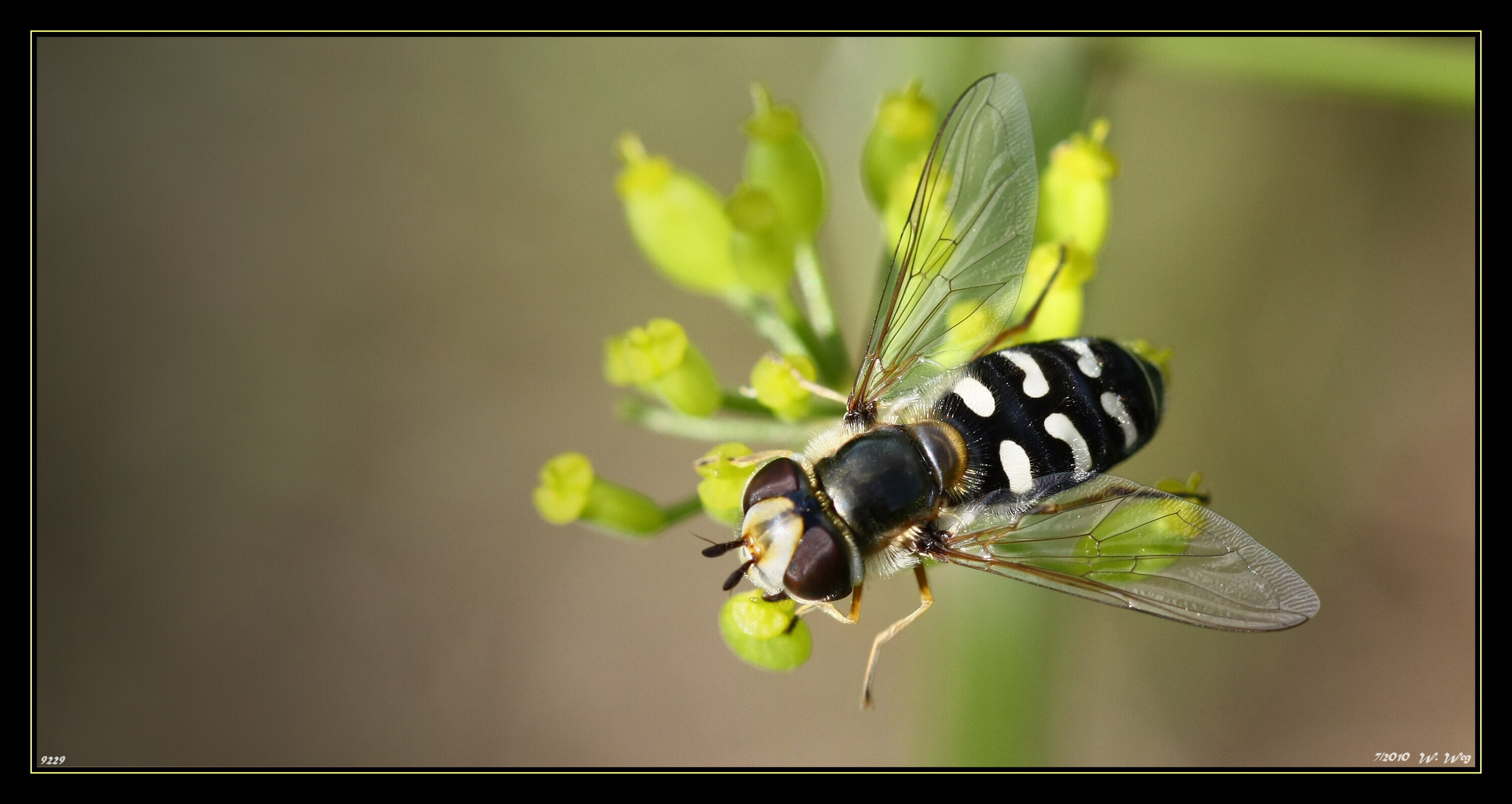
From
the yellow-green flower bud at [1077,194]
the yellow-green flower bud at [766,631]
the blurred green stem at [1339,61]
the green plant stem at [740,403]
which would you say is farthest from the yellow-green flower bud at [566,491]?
the blurred green stem at [1339,61]

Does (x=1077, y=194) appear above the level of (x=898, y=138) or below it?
below

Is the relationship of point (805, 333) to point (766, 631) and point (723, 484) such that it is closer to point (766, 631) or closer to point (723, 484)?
Result: point (723, 484)

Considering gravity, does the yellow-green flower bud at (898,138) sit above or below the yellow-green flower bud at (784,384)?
above

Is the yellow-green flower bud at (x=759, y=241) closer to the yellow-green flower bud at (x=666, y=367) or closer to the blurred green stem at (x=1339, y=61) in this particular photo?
the yellow-green flower bud at (x=666, y=367)

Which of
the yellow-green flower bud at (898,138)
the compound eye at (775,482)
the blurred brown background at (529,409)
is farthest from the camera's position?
the blurred brown background at (529,409)

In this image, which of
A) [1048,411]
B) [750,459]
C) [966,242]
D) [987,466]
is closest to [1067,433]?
[1048,411]

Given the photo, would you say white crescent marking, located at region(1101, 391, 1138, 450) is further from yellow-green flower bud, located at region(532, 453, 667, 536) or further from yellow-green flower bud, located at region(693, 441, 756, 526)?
yellow-green flower bud, located at region(532, 453, 667, 536)
